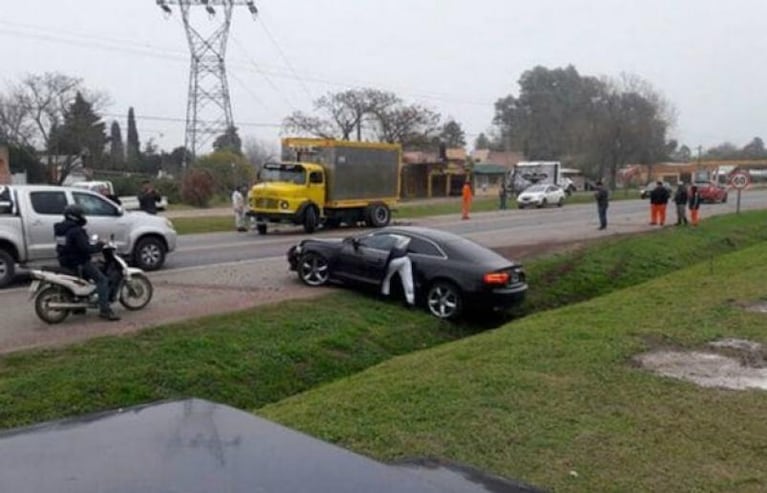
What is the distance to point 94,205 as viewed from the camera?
579 inches

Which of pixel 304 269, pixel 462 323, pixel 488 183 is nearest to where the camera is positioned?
pixel 462 323

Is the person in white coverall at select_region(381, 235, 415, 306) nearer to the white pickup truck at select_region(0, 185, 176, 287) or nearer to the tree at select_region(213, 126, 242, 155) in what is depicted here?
the white pickup truck at select_region(0, 185, 176, 287)

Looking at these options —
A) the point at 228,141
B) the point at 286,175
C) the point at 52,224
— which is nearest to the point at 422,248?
the point at 52,224

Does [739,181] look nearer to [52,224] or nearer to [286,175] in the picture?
[286,175]

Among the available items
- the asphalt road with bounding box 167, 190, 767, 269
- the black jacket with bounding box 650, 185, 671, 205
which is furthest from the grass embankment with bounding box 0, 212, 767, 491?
the black jacket with bounding box 650, 185, 671, 205

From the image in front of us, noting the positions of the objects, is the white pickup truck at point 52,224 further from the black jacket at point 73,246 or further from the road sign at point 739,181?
the road sign at point 739,181

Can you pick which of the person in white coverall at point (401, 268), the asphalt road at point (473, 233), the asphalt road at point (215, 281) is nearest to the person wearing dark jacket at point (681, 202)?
the asphalt road at point (473, 233)

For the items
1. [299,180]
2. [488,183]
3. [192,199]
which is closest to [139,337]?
[299,180]

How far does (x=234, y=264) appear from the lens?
16906 millimetres

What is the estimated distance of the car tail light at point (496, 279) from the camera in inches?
499

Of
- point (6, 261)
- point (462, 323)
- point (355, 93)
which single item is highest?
point (355, 93)

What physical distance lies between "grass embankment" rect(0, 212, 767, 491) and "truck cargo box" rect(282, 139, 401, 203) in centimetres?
1412

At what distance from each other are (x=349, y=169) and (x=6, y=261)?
15630 mm

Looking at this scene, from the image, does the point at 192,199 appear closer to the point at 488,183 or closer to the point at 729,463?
the point at 488,183
